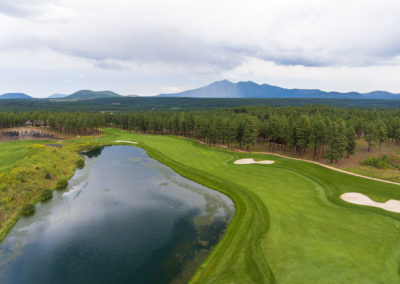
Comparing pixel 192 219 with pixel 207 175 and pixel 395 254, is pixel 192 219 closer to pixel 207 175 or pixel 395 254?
pixel 207 175

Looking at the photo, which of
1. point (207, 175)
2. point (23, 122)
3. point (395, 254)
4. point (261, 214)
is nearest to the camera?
point (395, 254)

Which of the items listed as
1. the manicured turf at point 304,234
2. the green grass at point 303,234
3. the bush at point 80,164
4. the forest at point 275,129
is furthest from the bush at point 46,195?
the forest at point 275,129

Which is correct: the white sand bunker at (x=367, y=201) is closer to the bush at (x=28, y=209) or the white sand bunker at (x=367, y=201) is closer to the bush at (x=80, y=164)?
the bush at (x=28, y=209)

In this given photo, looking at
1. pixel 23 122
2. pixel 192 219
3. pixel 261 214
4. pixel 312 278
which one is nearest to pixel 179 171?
pixel 192 219

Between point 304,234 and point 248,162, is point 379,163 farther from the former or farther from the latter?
point 304,234

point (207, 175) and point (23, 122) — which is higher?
point (23, 122)

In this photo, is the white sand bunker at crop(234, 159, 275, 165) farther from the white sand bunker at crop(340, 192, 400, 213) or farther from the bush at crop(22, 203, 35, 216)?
the bush at crop(22, 203, 35, 216)
